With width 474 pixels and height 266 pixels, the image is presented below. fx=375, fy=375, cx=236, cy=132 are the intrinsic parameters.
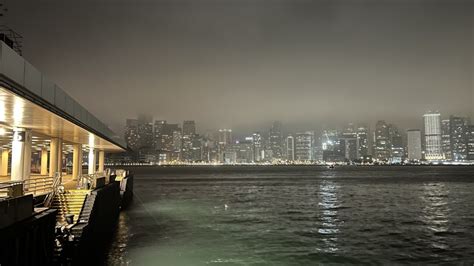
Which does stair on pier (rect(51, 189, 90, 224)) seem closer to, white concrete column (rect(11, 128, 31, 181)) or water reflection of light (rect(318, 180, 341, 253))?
white concrete column (rect(11, 128, 31, 181))

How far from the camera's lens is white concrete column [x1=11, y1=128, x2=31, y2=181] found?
22669 mm

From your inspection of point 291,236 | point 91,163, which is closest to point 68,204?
point 291,236

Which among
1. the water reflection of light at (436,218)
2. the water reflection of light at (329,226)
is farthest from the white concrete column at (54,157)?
the water reflection of light at (436,218)

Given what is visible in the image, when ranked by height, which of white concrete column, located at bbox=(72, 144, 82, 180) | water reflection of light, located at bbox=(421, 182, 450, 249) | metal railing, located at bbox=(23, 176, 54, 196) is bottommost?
water reflection of light, located at bbox=(421, 182, 450, 249)

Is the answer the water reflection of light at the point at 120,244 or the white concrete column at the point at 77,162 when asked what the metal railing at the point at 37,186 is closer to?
the water reflection of light at the point at 120,244

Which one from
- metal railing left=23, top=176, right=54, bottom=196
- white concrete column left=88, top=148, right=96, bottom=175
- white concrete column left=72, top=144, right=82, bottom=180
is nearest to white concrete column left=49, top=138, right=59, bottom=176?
metal railing left=23, top=176, right=54, bottom=196

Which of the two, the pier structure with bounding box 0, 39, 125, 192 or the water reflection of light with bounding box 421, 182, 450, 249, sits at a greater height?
the pier structure with bounding box 0, 39, 125, 192

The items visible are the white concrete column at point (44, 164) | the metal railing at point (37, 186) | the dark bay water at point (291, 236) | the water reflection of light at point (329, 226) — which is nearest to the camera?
the metal railing at point (37, 186)

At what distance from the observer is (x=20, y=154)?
2292 centimetres

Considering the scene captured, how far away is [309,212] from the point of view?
39.4 m

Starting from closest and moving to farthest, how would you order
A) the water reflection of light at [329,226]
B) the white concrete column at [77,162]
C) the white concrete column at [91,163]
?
the water reflection of light at [329,226], the white concrete column at [77,162], the white concrete column at [91,163]

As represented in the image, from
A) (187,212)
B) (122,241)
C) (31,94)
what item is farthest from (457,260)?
(187,212)

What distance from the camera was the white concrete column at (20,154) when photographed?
74.4 feet

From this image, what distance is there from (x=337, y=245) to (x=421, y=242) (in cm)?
567
